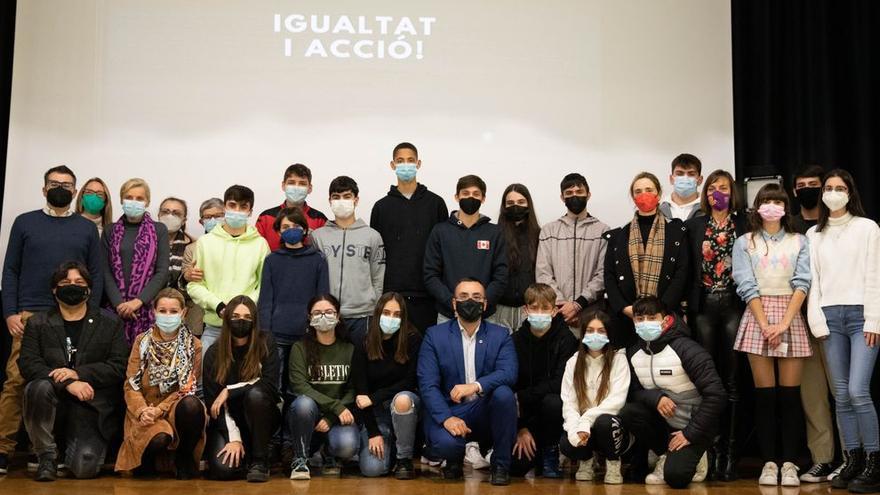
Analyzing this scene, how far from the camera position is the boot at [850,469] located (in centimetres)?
521

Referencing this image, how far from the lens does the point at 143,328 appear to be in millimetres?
5930

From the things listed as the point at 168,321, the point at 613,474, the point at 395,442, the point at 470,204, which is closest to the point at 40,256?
the point at 168,321

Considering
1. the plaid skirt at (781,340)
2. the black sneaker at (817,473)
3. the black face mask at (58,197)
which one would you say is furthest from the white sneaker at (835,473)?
the black face mask at (58,197)

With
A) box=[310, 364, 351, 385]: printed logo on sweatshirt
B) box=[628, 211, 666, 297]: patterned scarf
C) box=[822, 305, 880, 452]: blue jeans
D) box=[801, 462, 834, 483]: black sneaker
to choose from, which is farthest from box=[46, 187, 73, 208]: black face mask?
box=[801, 462, 834, 483]: black sneaker

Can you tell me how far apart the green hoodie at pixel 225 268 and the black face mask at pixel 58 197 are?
31.8 inches

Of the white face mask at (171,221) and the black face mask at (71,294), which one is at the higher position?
the white face mask at (171,221)

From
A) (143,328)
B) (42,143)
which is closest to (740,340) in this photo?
(143,328)

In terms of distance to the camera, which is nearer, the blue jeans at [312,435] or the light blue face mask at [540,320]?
the blue jeans at [312,435]

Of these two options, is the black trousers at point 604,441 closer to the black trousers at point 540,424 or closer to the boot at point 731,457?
the black trousers at point 540,424

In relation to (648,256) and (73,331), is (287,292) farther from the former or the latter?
(648,256)

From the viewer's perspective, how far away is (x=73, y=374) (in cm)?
543

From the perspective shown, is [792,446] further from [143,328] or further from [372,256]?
[143,328]

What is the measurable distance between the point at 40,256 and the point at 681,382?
3.72 metres

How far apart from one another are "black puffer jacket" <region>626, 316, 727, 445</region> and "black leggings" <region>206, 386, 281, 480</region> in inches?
79.3
